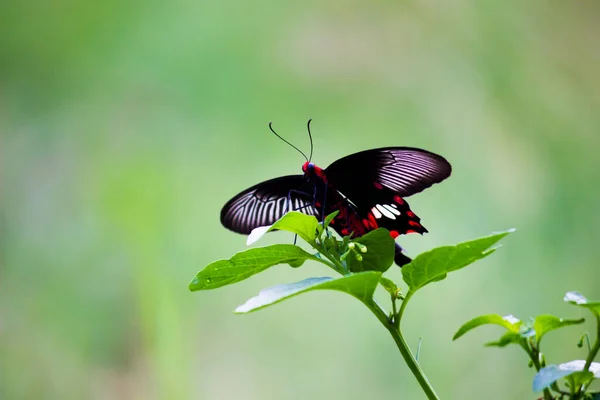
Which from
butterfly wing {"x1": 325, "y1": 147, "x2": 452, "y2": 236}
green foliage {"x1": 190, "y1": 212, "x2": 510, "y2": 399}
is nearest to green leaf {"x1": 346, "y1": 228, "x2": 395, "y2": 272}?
green foliage {"x1": 190, "y1": 212, "x2": 510, "y2": 399}

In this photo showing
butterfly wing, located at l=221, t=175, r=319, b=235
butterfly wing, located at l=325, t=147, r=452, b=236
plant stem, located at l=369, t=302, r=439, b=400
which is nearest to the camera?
plant stem, located at l=369, t=302, r=439, b=400

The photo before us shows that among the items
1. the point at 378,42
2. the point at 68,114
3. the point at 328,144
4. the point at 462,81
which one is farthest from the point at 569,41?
the point at 68,114

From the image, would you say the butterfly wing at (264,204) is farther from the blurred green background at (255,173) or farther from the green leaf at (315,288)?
the blurred green background at (255,173)

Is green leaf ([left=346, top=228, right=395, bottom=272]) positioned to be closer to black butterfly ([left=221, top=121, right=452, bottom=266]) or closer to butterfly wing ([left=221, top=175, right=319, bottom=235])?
black butterfly ([left=221, top=121, right=452, bottom=266])

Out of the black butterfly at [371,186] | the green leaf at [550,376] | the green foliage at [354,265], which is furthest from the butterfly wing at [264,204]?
the green leaf at [550,376]

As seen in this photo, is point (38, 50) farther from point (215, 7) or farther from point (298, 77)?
point (298, 77)

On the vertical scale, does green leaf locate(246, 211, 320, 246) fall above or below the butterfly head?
below
